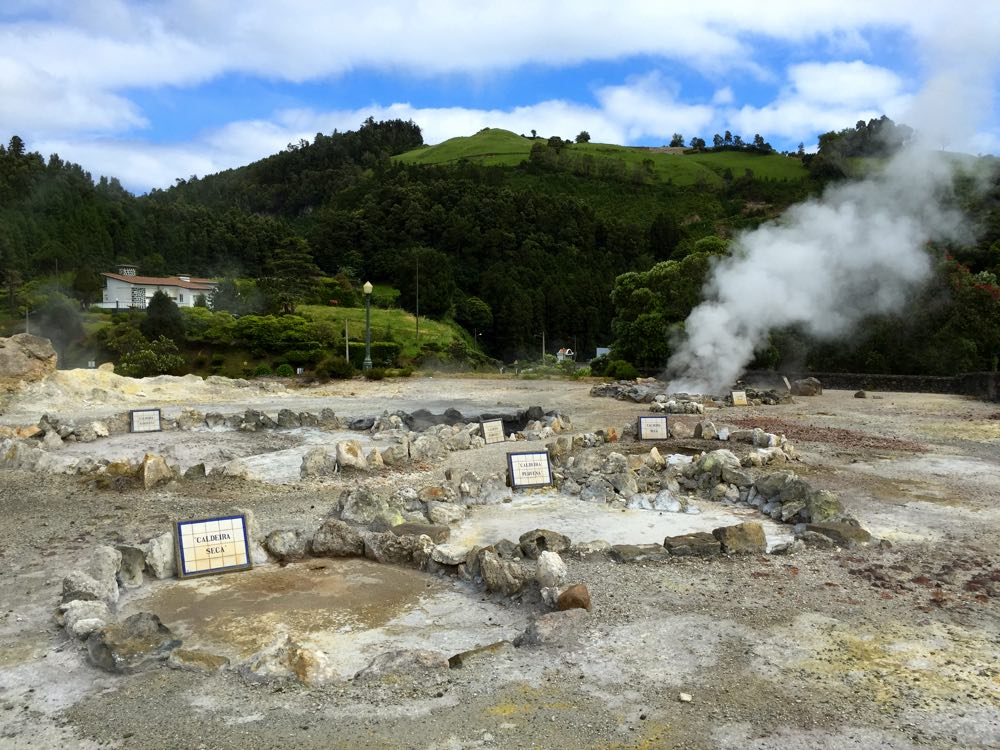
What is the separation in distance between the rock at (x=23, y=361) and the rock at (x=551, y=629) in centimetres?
2157

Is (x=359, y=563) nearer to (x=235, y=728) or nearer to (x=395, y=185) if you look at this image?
(x=235, y=728)

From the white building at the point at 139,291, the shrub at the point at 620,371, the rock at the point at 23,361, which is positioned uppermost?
the white building at the point at 139,291

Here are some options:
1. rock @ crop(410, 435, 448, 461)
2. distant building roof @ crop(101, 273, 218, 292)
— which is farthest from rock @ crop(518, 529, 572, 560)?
distant building roof @ crop(101, 273, 218, 292)

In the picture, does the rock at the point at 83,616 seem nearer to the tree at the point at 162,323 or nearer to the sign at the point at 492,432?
the sign at the point at 492,432

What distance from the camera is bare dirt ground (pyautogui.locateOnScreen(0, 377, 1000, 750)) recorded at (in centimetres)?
425

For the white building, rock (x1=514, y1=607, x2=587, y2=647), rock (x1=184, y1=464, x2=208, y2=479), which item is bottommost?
rock (x1=514, y1=607, x2=587, y2=647)

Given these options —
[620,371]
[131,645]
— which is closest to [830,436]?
[131,645]

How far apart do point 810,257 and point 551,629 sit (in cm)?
2099

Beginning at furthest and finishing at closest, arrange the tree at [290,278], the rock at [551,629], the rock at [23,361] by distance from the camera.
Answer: the tree at [290,278], the rock at [23,361], the rock at [551,629]

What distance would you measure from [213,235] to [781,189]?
61569 mm

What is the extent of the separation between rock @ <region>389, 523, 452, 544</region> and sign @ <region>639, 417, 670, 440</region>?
760cm

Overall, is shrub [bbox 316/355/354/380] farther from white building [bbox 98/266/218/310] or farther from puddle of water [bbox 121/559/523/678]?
white building [bbox 98/266/218/310]

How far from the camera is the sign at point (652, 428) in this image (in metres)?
15.0

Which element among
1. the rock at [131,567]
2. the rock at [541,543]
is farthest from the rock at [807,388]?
the rock at [131,567]
